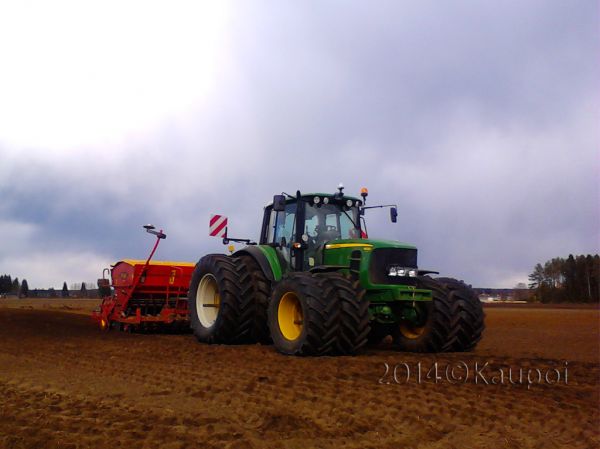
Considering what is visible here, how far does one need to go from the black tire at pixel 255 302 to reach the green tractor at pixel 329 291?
17 mm

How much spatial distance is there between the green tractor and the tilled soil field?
1.53 ft

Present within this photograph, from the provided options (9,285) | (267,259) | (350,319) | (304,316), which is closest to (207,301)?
(267,259)

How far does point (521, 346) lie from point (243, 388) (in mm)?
7299

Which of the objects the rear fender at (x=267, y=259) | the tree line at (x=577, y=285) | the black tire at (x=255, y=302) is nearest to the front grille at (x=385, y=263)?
the rear fender at (x=267, y=259)

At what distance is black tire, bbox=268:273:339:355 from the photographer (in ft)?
26.5

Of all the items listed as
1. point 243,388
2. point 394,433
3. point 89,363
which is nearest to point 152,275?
point 89,363

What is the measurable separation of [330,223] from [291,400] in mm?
5021

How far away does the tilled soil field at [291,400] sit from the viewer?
4.45m

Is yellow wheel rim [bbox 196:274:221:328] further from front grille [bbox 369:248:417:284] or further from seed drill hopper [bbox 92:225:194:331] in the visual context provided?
front grille [bbox 369:248:417:284]

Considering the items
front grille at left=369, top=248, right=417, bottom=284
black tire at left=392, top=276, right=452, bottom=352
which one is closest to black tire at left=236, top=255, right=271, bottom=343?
front grille at left=369, top=248, right=417, bottom=284

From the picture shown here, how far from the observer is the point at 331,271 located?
30.9ft

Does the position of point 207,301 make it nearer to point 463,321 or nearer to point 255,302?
point 255,302

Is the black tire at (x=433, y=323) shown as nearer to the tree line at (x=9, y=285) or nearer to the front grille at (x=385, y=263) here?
the front grille at (x=385, y=263)

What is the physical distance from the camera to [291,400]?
5602 millimetres
